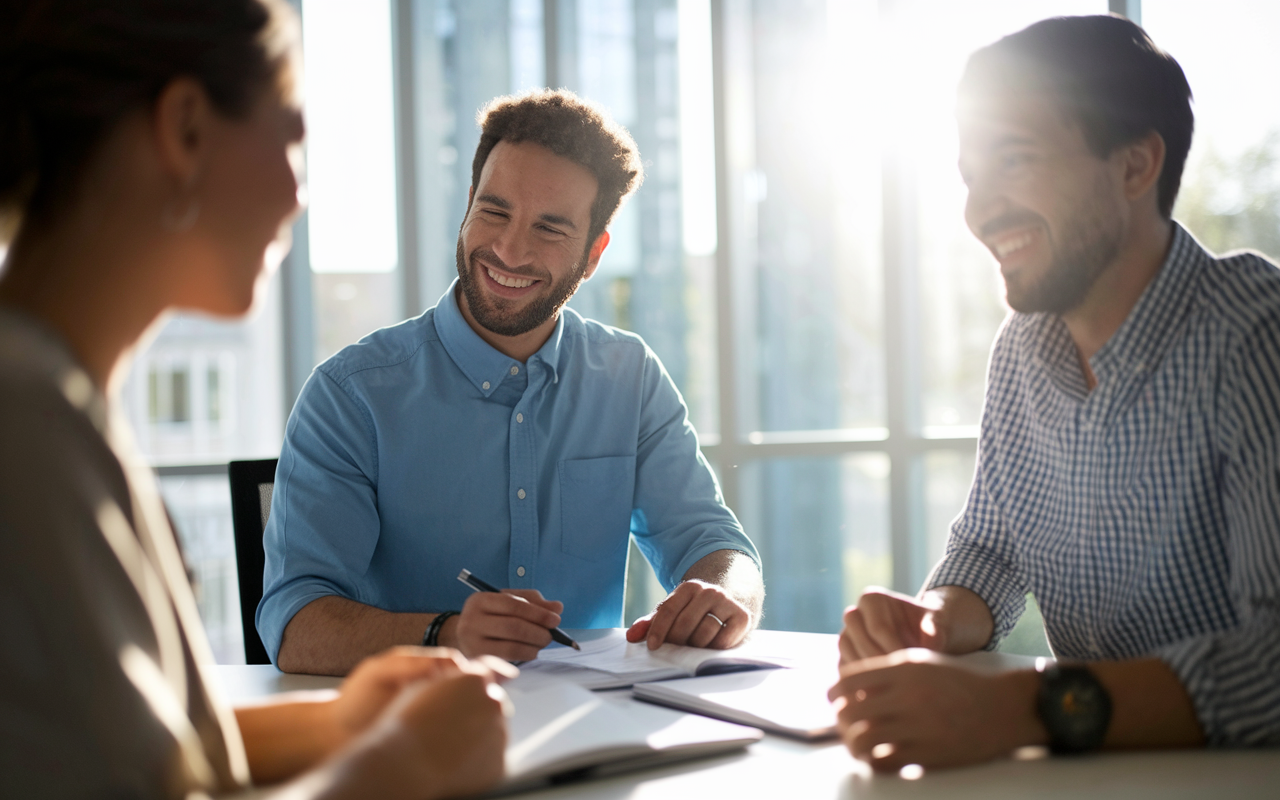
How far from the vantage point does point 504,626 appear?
54.8 inches

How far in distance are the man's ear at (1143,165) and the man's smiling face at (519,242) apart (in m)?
1.14

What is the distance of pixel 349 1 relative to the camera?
4121 millimetres

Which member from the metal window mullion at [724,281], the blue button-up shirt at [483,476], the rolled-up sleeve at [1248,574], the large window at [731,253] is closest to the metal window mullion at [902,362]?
the large window at [731,253]

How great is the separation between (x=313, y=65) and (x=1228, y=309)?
381 cm

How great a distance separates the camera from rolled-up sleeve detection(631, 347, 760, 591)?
2.01m

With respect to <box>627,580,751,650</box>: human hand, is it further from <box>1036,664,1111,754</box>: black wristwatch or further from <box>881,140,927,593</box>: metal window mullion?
<box>881,140,927,593</box>: metal window mullion

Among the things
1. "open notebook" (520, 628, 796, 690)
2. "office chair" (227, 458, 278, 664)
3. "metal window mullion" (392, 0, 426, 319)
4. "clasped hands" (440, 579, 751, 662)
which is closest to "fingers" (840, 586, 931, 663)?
"open notebook" (520, 628, 796, 690)

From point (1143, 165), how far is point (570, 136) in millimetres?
1202

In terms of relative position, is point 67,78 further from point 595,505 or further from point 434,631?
point 595,505

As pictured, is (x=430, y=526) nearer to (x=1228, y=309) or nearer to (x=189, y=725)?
(x=189, y=725)

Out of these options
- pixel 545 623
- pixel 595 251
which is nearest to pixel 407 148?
pixel 595 251

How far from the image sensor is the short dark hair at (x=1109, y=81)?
1363 millimetres

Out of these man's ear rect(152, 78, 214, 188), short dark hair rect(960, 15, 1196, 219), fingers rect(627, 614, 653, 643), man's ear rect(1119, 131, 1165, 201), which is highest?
short dark hair rect(960, 15, 1196, 219)

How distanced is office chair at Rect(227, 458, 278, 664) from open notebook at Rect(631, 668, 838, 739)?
939mm
